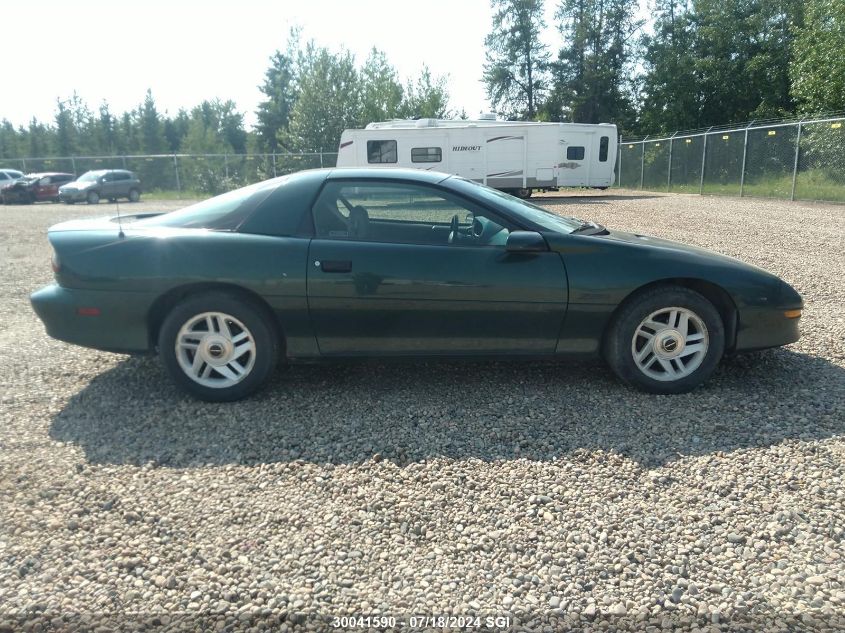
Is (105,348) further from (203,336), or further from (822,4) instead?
(822,4)

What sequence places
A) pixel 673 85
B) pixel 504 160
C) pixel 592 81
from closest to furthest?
pixel 504 160, pixel 673 85, pixel 592 81

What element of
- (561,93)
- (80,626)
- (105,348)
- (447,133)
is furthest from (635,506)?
(561,93)

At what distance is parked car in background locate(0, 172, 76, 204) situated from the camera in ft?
88.2

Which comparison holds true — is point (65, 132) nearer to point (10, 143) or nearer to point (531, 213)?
point (10, 143)

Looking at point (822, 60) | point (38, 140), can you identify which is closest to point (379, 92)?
point (822, 60)

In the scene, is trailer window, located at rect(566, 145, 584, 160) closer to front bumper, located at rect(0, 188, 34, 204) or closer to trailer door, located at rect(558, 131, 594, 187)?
trailer door, located at rect(558, 131, 594, 187)

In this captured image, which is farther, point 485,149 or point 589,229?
point 485,149

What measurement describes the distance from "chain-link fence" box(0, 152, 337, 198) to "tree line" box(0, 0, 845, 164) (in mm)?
6908

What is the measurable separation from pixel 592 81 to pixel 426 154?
1207 inches

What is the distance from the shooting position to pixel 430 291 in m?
3.68

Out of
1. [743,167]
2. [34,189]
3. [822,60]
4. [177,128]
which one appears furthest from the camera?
[177,128]

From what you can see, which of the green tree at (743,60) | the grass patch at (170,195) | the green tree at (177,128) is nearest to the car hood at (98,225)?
the grass patch at (170,195)

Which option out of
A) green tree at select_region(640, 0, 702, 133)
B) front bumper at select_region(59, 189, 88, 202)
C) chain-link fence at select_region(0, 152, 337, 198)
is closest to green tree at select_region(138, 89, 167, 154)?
chain-link fence at select_region(0, 152, 337, 198)

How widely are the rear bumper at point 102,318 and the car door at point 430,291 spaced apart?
3.41ft
